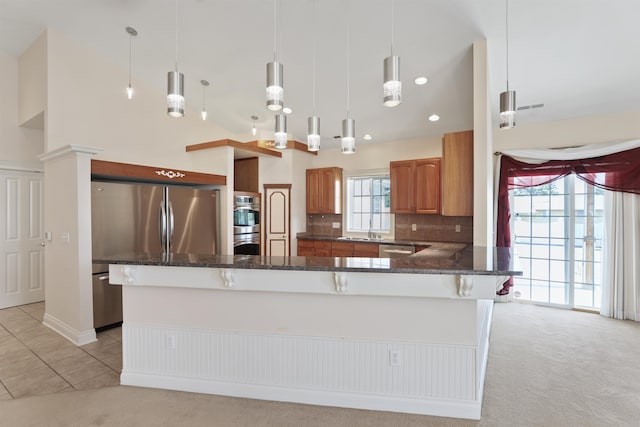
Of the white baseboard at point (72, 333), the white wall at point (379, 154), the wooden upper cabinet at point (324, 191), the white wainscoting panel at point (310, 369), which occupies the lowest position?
the white baseboard at point (72, 333)

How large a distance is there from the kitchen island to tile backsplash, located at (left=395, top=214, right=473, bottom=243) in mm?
2732

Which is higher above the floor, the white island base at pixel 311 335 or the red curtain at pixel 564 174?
the red curtain at pixel 564 174

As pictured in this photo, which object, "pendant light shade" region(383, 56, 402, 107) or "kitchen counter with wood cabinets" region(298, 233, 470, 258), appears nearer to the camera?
"pendant light shade" region(383, 56, 402, 107)

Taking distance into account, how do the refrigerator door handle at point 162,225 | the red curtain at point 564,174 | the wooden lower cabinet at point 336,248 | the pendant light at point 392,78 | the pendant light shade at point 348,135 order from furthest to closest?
the wooden lower cabinet at point 336,248
the refrigerator door handle at point 162,225
the red curtain at point 564,174
the pendant light shade at point 348,135
the pendant light at point 392,78

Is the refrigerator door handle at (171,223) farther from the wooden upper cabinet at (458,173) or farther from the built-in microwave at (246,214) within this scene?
the wooden upper cabinet at (458,173)

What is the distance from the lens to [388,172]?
5.66 meters

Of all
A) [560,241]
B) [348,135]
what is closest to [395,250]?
[560,241]

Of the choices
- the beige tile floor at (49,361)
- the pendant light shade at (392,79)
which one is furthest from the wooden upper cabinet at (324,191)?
the pendant light shade at (392,79)

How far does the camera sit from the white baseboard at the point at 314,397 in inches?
80.9

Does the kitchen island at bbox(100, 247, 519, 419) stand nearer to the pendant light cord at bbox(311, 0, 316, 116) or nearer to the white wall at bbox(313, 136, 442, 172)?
the pendant light cord at bbox(311, 0, 316, 116)

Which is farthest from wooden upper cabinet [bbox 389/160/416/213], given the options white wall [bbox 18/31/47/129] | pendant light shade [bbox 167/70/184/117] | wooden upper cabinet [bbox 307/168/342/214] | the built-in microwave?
white wall [bbox 18/31/47/129]

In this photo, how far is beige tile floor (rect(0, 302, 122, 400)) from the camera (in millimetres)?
2518

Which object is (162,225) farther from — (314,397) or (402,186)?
(402,186)

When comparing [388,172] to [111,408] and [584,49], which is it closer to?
[584,49]
